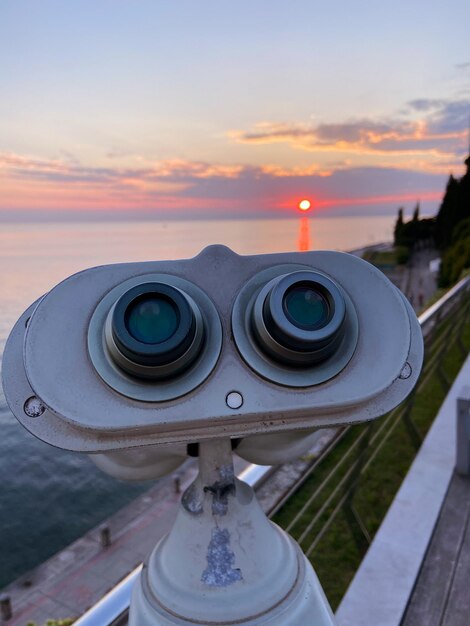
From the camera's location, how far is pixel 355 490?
3047 millimetres

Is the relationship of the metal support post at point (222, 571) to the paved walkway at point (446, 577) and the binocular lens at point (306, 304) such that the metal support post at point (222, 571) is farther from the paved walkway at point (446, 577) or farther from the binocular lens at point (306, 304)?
the paved walkway at point (446, 577)

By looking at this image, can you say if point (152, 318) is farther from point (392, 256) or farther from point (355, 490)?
point (392, 256)

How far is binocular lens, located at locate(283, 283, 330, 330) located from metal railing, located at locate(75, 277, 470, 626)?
2.63ft

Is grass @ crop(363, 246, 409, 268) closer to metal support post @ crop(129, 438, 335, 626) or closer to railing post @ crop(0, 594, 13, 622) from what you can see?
railing post @ crop(0, 594, 13, 622)

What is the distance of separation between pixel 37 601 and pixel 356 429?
16.7 feet

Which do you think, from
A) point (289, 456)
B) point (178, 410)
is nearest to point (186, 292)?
point (178, 410)

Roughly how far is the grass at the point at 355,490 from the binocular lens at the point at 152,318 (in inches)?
77.1

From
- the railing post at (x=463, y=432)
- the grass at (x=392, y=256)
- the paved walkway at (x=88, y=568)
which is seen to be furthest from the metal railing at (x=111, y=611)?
the grass at (x=392, y=256)

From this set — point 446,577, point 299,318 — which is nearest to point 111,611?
point 299,318

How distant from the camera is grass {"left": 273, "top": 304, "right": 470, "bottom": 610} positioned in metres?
2.70

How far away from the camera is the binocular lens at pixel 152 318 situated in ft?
2.85

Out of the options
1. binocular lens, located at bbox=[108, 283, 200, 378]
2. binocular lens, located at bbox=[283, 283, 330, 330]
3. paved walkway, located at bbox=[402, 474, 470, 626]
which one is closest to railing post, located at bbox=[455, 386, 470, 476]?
paved walkway, located at bbox=[402, 474, 470, 626]

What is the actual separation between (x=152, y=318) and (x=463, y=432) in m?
2.85

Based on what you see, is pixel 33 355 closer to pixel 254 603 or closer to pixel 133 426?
pixel 133 426
